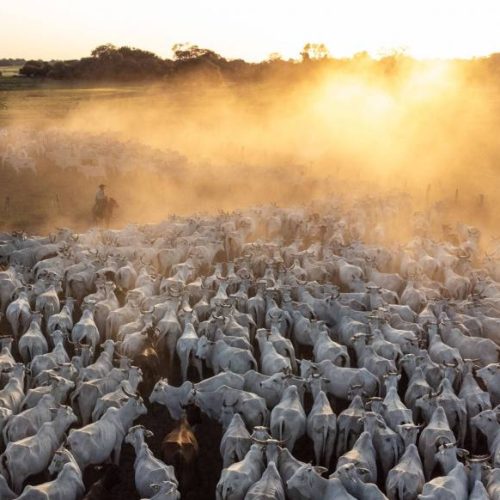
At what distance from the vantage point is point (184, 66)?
69375 mm

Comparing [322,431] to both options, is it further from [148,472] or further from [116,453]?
[116,453]

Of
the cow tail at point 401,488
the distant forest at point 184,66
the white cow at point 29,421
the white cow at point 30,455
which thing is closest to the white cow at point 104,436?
the white cow at point 30,455

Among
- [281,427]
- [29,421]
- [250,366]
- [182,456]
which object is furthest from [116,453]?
[250,366]

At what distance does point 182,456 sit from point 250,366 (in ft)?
8.64

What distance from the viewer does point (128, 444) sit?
1004cm

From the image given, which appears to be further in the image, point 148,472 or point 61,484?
point 148,472

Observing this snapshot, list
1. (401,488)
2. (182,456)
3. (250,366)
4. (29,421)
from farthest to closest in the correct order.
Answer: (250,366) < (29,421) < (182,456) < (401,488)

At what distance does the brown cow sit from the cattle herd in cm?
2

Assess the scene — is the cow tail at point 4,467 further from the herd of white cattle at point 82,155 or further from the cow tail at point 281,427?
the herd of white cattle at point 82,155

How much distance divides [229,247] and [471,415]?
9509mm

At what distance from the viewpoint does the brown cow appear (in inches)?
348

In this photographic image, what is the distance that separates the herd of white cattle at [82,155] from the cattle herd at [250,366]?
11.3 m

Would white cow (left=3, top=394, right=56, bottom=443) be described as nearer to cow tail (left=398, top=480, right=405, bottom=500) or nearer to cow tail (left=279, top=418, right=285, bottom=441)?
cow tail (left=279, top=418, right=285, bottom=441)

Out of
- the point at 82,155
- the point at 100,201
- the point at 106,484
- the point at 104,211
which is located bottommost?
the point at 106,484
